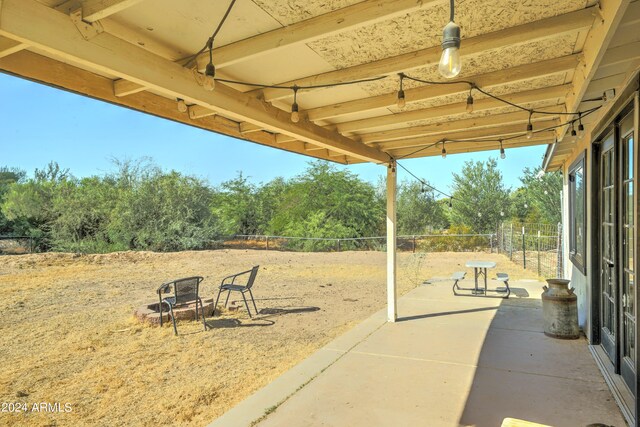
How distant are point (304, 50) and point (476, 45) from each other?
0.89 meters

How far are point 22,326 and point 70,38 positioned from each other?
5.17 metres

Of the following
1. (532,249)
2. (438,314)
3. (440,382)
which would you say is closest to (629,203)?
(440,382)

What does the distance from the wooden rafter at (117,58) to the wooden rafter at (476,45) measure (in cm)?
41

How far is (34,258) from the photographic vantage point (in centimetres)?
1089

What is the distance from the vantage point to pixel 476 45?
189 centimetres

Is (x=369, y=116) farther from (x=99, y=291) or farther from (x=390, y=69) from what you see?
(x=99, y=291)

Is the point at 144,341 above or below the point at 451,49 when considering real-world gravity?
below

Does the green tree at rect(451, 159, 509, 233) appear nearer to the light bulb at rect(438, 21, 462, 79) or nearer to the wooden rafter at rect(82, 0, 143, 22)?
the light bulb at rect(438, 21, 462, 79)

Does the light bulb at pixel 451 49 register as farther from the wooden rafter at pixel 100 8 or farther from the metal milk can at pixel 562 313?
the metal milk can at pixel 562 313

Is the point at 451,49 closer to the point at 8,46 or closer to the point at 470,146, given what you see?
the point at 8,46

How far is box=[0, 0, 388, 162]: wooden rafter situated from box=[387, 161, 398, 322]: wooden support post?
2.25 m

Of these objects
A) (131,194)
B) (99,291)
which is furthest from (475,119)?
(131,194)

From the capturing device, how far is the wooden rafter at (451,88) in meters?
2.20

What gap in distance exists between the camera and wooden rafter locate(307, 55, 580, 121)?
220 centimetres
